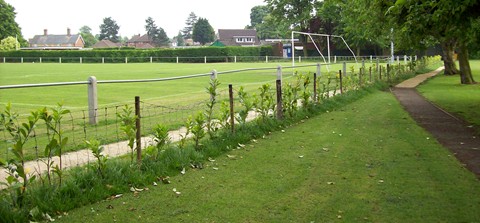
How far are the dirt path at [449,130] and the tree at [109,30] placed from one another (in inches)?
5244

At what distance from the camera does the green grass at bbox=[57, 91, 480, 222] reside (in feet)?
15.4

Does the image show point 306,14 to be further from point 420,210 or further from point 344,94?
point 420,210

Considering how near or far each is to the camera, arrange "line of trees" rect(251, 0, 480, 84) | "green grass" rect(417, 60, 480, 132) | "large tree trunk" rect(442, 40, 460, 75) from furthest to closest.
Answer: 1. "large tree trunk" rect(442, 40, 460, 75)
2. "green grass" rect(417, 60, 480, 132)
3. "line of trees" rect(251, 0, 480, 84)

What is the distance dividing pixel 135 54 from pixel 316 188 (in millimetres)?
57929

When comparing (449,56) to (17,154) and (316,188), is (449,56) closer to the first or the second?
(316,188)

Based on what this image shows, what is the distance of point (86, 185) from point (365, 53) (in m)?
63.6

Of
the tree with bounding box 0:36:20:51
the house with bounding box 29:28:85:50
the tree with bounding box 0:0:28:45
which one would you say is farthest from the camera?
the house with bounding box 29:28:85:50

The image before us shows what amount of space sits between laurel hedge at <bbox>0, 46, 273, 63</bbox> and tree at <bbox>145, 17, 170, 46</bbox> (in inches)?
2975

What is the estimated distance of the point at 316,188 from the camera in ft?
18.6

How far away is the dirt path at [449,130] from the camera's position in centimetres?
752

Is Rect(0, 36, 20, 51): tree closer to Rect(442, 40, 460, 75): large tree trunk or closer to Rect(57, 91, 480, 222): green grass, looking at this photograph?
Rect(442, 40, 460, 75): large tree trunk

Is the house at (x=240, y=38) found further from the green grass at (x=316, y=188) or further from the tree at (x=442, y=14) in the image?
the green grass at (x=316, y=188)

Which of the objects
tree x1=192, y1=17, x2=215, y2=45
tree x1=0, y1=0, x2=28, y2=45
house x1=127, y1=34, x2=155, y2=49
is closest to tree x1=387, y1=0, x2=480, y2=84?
tree x1=0, y1=0, x2=28, y2=45

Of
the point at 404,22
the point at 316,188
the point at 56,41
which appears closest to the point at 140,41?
the point at 56,41
